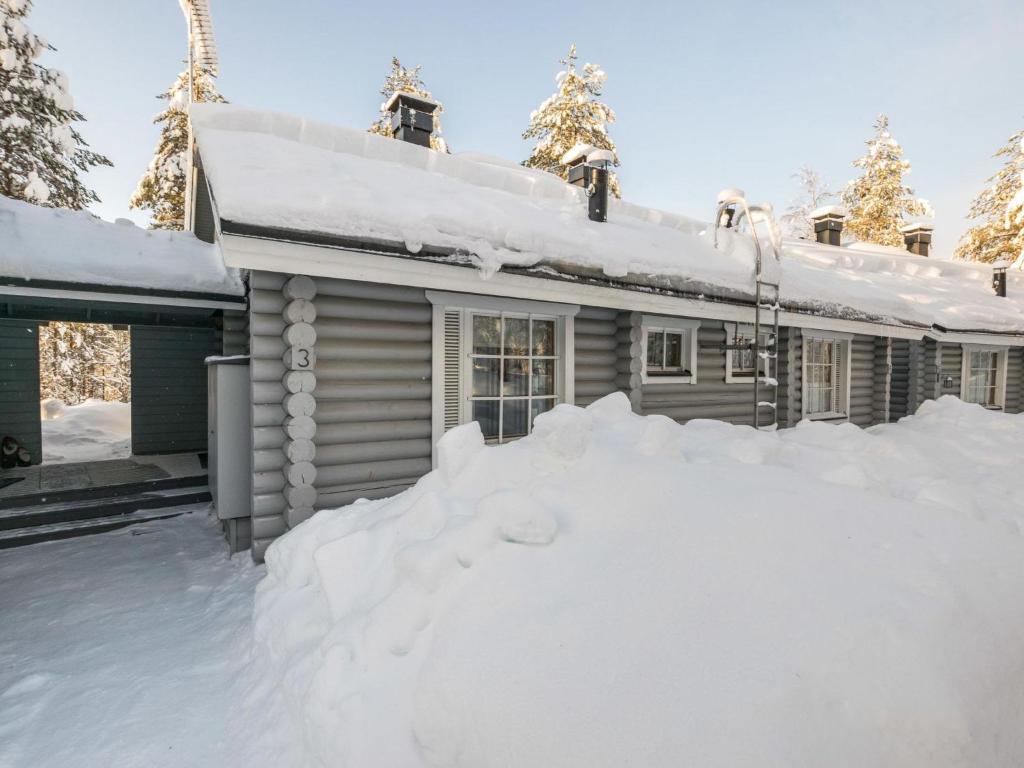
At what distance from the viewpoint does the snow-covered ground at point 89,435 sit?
901 centimetres

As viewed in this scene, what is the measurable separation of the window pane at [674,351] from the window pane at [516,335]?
267 centimetres

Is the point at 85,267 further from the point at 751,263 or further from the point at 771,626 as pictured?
the point at 751,263

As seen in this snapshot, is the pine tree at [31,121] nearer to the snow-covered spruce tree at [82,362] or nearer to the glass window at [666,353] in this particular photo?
the snow-covered spruce tree at [82,362]

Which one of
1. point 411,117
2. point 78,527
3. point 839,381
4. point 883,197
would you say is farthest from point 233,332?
point 883,197

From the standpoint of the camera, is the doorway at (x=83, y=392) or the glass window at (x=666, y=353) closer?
the glass window at (x=666, y=353)

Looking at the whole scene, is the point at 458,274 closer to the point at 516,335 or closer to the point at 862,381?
the point at 516,335

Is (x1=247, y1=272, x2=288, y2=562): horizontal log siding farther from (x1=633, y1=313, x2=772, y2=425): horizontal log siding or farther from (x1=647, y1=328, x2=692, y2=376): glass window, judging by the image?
(x1=647, y1=328, x2=692, y2=376): glass window

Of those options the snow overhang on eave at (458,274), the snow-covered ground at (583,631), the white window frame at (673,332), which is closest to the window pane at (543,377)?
the snow overhang on eave at (458,274)

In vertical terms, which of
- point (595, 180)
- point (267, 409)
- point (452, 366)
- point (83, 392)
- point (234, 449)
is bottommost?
point (83, 392)

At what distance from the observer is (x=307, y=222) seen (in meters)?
4.01

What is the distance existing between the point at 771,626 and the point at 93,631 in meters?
4.30

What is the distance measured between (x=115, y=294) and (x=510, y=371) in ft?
14.7

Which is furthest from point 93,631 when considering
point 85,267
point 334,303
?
point 85,267

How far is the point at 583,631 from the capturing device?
2068 mm
